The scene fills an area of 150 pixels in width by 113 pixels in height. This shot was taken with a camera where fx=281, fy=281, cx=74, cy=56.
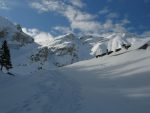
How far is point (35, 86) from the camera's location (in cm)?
2289

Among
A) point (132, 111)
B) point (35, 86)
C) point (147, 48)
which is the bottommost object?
point (132, 111)

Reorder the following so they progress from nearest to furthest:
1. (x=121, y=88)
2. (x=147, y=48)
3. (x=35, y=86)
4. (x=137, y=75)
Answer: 1. (x=35, y=86)
2. (x=121, y=88)
3. (x=137, y=75)
4. (x=147, y=48)

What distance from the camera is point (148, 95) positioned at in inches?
869

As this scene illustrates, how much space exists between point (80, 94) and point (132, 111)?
632 centimetres

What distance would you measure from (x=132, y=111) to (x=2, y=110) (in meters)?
8.05

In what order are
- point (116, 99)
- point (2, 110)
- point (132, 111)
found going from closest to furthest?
1. point (2, 110)
2. point (132, 111)
3. point (116, 99)

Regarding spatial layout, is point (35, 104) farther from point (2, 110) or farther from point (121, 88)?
point (121, 88)

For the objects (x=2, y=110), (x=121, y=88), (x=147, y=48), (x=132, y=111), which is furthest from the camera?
(x=147, y=48)

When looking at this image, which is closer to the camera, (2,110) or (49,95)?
(2,110)

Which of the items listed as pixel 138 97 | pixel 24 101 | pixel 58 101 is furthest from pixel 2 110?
pixel 138 97

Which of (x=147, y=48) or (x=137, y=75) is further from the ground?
(x=147, y=48)

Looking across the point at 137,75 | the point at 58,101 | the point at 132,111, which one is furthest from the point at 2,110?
the point at 137,75

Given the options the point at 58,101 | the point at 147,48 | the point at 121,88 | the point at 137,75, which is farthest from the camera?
the point at 147,48

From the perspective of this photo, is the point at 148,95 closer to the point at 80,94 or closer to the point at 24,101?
the point at 80,94
